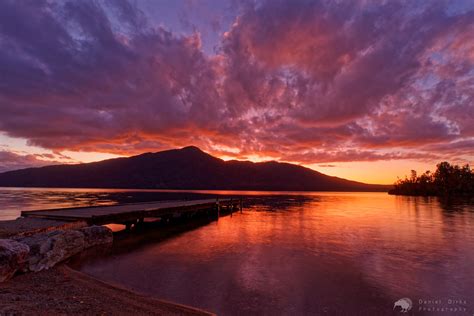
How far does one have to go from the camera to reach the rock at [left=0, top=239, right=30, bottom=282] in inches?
435

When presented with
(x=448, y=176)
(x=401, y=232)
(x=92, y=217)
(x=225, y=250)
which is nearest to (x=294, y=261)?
(x=225, y=250)

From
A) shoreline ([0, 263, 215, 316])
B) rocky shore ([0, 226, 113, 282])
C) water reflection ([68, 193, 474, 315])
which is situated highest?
rocky shore ([0, 226, 113, 282])

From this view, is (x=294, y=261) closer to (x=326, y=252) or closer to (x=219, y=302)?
(x=326, y=252)

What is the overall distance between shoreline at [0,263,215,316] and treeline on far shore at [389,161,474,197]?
504 feet

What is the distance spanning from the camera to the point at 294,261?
1850cm

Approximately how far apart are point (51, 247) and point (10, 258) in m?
3.58

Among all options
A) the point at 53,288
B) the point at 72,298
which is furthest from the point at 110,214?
the point at 72,298

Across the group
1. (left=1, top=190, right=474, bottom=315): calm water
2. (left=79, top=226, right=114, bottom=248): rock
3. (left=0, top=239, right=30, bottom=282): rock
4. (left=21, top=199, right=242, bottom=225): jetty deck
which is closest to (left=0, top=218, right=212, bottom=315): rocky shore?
(left=0, top=239, right=30, bottom=282): rock

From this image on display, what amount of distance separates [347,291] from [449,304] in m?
3.77

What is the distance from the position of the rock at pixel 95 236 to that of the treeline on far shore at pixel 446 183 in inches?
5873

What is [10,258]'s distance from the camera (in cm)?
1147

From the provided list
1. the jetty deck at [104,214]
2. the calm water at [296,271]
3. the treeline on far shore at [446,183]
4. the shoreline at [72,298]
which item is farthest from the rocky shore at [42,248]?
the treeline on far shore at [446,183]

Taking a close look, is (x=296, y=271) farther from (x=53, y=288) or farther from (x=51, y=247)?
(x=51, y=247)

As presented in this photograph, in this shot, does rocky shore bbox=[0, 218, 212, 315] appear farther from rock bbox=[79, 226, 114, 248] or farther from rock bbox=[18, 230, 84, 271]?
rock bbox=[79, 226, 114, 248]
